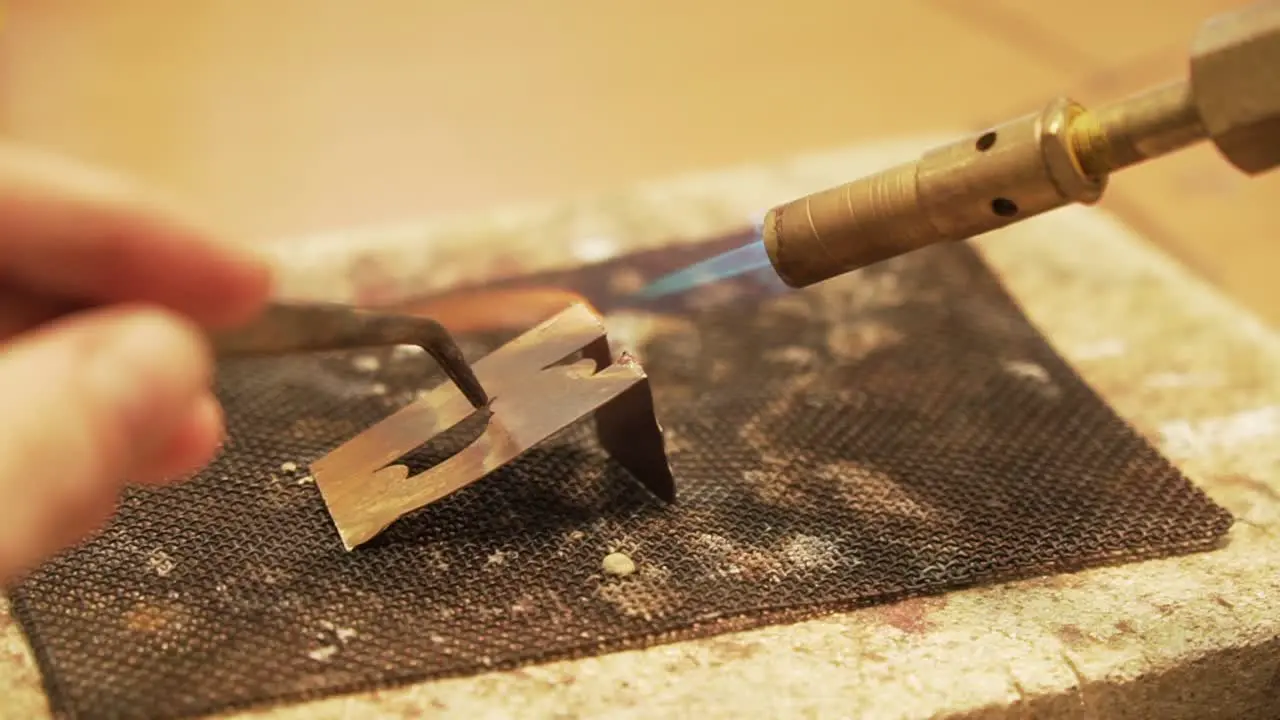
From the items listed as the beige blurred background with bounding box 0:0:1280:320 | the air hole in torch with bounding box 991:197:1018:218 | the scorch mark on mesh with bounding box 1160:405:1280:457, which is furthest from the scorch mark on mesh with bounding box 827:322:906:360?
the beige blurred background with bounding box 0:0:1280:320

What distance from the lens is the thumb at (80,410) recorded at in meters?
0.50

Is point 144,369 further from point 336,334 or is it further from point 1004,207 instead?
point 1004,207

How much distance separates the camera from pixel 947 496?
0.90m

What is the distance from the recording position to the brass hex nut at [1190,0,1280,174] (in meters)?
0.65

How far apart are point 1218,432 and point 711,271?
500mm

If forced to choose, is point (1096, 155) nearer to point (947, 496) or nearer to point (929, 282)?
point (947, 496)

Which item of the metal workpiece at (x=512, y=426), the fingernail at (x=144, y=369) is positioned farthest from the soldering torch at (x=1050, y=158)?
the fingernail at (x=144, y=369)

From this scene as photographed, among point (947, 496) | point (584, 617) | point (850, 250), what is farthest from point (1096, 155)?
point (584, 617)

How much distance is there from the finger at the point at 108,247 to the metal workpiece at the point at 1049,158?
14.8 inches

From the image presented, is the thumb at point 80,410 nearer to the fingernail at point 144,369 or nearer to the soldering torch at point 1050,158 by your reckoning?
the fingernail at point 144,369

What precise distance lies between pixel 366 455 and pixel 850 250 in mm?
374

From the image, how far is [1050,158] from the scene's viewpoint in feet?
2.31

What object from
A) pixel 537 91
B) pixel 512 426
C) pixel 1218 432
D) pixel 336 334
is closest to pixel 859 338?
pixel 1218 432

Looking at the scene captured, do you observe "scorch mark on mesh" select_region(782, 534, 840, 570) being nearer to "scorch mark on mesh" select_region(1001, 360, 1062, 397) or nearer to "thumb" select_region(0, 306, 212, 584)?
"scorch mark on mesh" select_region(1001, 360, 1062, 397)
